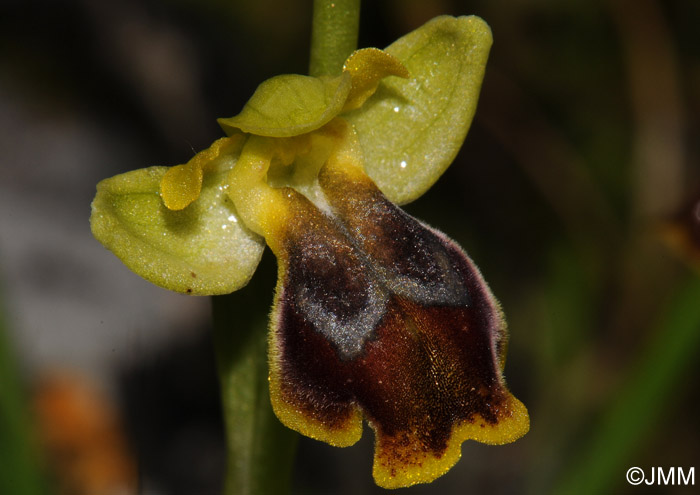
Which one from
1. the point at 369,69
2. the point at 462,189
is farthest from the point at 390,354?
the point at 462,189

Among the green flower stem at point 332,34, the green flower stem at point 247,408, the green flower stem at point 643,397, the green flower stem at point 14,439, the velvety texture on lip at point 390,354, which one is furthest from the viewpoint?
the green flower stem at point 643,397

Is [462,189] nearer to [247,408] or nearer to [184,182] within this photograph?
[247,408]

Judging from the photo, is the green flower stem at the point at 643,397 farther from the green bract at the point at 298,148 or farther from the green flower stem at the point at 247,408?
the green flower stem at the point at 247,408

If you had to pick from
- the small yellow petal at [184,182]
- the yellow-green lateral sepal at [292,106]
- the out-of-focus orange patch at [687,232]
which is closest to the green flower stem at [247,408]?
the small yellow petal at [184,182]

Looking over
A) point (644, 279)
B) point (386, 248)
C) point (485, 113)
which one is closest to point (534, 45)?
point (485, 113)

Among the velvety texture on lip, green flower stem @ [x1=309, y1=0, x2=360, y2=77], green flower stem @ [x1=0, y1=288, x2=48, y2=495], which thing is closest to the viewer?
the velvety texture on lip

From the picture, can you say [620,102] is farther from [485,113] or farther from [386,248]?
[386,248]

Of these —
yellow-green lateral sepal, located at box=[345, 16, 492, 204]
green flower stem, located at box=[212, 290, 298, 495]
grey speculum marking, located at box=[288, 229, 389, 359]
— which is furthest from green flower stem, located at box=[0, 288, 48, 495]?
yellow-green lateral sepal, located at box=[345, 16, 492, 204]

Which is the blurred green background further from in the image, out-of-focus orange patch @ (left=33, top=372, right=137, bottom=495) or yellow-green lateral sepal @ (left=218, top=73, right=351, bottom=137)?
yellow-green lateral sepal @ (left=218, top=73, right=351, bottom=137)
